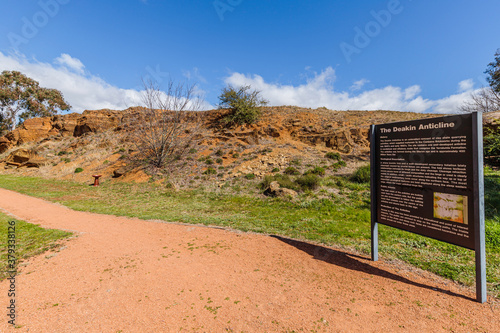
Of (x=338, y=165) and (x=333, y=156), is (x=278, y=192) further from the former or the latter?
(x=333, y=156)

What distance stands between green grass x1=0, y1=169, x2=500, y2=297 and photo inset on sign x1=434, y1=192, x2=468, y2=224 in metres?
1.41

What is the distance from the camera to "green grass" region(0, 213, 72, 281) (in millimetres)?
4668

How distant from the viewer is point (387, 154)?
4.62 metres

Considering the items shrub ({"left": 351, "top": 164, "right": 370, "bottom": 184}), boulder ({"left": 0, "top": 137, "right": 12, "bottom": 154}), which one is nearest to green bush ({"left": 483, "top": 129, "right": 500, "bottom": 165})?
shrub ({"left": 351, "top": 164, "right": 370, "bottom": 184})

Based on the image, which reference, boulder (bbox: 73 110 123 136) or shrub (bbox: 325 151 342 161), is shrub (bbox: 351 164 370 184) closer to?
shrub (bbox: 325 151 342 161)

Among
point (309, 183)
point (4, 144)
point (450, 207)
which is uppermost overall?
point (4, 144)

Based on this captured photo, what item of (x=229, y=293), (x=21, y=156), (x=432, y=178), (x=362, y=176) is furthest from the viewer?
(x=21, y=156)

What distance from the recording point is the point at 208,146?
23.6m

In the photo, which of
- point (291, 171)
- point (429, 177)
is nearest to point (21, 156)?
point (291, 171)

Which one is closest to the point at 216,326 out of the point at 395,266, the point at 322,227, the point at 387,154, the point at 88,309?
the point at 88,309

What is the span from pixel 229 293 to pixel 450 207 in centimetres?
422

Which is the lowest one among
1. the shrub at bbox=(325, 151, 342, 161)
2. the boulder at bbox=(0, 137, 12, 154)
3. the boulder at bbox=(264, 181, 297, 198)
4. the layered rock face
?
the boulder at bbox=(264, 181, 297, 198)

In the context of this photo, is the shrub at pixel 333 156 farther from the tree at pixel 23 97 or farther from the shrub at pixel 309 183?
the tree at pixel 23 97

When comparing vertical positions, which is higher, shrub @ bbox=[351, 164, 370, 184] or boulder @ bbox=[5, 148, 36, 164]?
boulder @ bbox=[5, 148, 36, 164]
